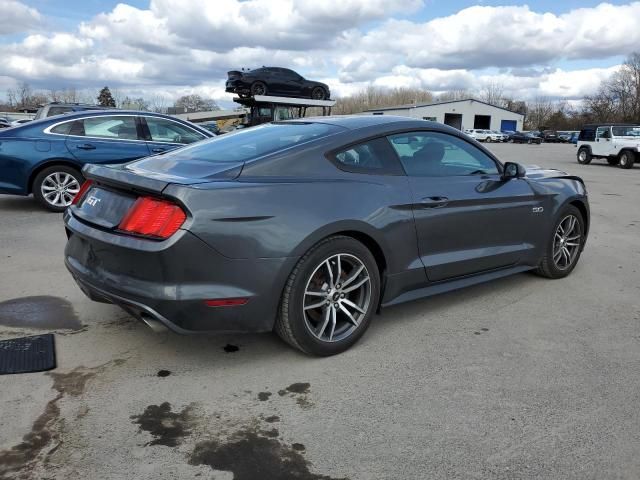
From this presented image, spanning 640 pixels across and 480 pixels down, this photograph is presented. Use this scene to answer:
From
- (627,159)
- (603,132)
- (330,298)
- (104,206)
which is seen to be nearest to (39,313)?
(104,206)

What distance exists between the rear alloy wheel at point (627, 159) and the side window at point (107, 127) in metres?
20.5

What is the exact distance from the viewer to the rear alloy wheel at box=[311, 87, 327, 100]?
25188mm

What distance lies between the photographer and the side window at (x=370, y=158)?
3600 mm

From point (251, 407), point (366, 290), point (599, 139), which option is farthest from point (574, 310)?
point (599, 139)

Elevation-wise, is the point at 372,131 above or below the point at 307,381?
above

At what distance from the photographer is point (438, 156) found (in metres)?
4.19

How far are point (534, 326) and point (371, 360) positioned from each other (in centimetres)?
141

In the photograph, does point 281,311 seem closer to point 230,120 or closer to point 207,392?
point 207,392

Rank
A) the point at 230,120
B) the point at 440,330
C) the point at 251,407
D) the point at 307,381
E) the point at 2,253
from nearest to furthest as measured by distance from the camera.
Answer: the point at 251,407 < the point at 307,381 < the point at 440,330 < the point at 2,253 < the point at 230,120

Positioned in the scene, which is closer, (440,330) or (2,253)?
(440,330)

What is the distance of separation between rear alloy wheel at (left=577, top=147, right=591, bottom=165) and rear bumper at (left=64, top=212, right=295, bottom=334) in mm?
25231

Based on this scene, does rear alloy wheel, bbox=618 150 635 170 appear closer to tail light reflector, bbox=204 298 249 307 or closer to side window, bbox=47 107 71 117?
side window, bbox=47 107 71 117

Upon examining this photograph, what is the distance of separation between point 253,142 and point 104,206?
3.62 ft

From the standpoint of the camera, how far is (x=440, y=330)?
13.1 ft
